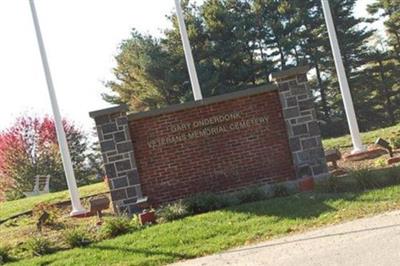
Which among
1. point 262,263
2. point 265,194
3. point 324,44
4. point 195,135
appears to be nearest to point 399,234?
point 262,263

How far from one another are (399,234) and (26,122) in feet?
97.7

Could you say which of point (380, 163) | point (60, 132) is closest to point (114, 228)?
point (60, 132)

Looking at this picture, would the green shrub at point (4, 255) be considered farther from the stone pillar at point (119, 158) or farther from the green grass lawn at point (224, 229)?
the stone pillar at point (119, 158)

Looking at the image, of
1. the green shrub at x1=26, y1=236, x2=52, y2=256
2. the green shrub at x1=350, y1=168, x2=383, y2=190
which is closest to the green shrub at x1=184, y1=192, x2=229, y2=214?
the green shrub at x1=350, y1=168, x2=383, y2=190

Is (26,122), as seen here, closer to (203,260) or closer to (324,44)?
(324,44)

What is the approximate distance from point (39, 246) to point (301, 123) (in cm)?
580

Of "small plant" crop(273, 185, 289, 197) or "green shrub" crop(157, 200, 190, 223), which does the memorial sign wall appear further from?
"green shrub" crop(157, 200, 190, 223)

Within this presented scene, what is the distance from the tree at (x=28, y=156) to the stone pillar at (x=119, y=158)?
18368 mm

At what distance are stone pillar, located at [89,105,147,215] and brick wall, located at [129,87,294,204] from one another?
0.19 meters

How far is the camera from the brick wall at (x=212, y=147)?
462 inches

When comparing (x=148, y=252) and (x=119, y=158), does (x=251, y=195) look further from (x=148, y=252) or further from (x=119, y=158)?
(x=148, y=252)

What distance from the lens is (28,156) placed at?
102 ft

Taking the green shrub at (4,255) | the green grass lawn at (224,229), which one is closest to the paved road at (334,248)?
the green grass lawn at (224,229)

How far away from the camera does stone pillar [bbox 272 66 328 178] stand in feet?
38.5
